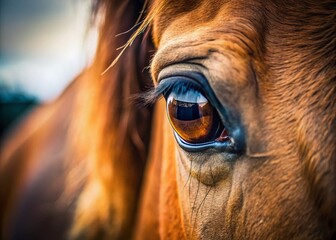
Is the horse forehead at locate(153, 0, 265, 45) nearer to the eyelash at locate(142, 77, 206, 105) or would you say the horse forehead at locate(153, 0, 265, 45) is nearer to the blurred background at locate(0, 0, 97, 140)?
the eyelash at locate(142, 77, 206, 105)

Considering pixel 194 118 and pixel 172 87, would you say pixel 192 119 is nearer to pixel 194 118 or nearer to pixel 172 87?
pixel 194 118

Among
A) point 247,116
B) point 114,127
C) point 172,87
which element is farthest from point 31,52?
point 247,116

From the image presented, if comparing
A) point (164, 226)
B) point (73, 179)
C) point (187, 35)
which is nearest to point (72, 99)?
point (73, 179)

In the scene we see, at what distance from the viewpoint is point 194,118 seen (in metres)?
1.02

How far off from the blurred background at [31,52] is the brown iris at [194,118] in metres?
4.73

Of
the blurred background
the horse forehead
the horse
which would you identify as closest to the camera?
the horse

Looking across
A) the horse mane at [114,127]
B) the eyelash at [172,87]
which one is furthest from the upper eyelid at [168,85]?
the horse mane at [114,127]

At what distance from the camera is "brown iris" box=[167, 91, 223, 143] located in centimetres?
99

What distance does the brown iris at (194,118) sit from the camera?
99 centimetres

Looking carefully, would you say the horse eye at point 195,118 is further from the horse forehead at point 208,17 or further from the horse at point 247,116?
the horse forehead at point 208,17

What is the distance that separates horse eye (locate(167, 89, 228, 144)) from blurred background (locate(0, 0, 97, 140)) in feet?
15.5

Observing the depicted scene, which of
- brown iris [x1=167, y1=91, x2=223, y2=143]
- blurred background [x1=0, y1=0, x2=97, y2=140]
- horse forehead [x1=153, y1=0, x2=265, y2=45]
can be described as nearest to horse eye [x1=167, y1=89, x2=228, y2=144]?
brown iris [x1=167, y1=91, x2=223, y2=143]

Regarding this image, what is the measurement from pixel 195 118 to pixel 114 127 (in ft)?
2.63

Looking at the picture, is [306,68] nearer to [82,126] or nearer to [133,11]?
[133,11]
